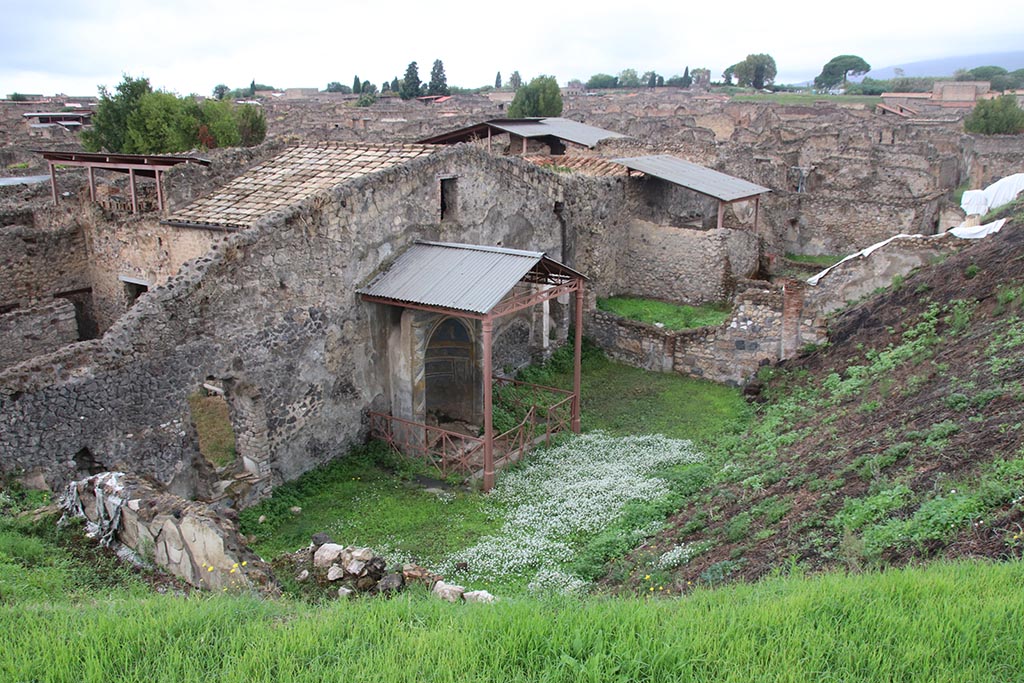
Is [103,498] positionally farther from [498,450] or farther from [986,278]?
[986,278]

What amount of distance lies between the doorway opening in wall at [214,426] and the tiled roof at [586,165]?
11353 millimetres

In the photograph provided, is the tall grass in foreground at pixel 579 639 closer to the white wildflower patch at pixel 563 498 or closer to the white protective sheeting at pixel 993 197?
the white wildflower patch at pixel 563 498

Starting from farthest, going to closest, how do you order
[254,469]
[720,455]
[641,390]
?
[641,390], [720,455], [254,469]

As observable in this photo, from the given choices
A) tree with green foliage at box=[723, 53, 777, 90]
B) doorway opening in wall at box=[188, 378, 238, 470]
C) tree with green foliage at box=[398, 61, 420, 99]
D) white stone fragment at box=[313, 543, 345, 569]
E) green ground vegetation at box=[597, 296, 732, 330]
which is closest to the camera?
white stone fragment at box=[313, 543, 345, 569]

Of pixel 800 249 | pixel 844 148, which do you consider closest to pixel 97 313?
pixel 800 249

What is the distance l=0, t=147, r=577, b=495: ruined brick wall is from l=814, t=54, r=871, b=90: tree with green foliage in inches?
5579

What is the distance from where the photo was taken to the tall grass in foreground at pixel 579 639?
15.7 feet

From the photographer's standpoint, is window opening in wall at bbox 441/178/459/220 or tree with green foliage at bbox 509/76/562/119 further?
tree with green foliage at bbox 509/76/562/119

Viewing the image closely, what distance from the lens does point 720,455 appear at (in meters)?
12.2

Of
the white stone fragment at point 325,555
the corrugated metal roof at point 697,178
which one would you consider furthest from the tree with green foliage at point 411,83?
the white stone fragment at point 325,555

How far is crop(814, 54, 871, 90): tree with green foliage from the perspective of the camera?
138m

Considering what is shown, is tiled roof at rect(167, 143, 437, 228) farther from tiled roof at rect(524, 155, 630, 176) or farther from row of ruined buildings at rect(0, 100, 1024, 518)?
tiled roof at rect(524, 155, 630, 176)

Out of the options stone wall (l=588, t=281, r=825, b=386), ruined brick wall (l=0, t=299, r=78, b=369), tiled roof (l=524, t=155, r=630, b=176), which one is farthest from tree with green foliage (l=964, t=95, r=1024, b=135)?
ruined brick wall (l=0, t=299, r=78, b=369)

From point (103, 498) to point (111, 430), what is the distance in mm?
1906
